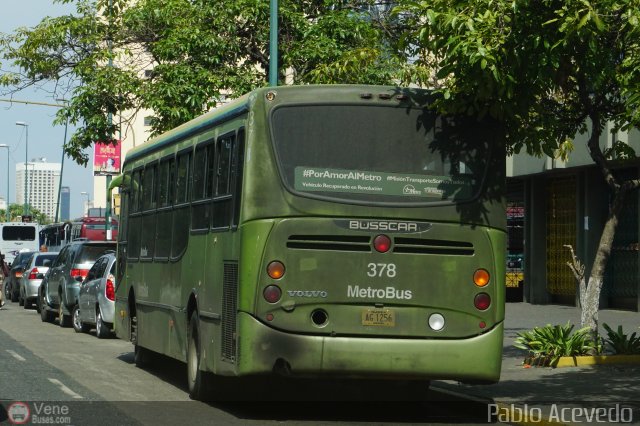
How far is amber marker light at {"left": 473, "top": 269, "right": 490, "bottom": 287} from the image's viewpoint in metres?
12.3

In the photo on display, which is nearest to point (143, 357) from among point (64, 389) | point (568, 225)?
point (64, 389)

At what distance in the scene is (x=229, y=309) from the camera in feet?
40.8

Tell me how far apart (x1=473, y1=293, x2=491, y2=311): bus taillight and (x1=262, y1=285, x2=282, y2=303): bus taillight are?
1888 millimetres

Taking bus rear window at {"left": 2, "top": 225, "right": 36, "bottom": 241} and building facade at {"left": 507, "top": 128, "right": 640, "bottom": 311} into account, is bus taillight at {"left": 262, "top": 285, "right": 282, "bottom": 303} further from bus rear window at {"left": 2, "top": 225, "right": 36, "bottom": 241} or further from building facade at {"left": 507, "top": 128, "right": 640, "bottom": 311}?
bus rear window at {"left": 2, "top": 225, "right": 36, "bottom": 241}

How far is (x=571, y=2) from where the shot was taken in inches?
471

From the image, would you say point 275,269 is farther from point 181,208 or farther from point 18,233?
point 18,233

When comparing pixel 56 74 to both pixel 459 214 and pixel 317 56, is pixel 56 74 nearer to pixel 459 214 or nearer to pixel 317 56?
pixel 317 56

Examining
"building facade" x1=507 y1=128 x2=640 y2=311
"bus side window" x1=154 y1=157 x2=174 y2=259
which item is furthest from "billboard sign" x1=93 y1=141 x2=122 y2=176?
"bus side window" x1=154 y1=157 x2=174 y2=259

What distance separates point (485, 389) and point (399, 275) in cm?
305

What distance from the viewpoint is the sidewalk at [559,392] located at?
474 inches

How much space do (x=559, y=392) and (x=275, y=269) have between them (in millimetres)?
3831

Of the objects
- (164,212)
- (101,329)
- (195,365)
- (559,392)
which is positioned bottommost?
(559,392)

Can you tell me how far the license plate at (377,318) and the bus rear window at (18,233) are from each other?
211 ft

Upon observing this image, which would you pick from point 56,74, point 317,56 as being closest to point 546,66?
point 317,56
